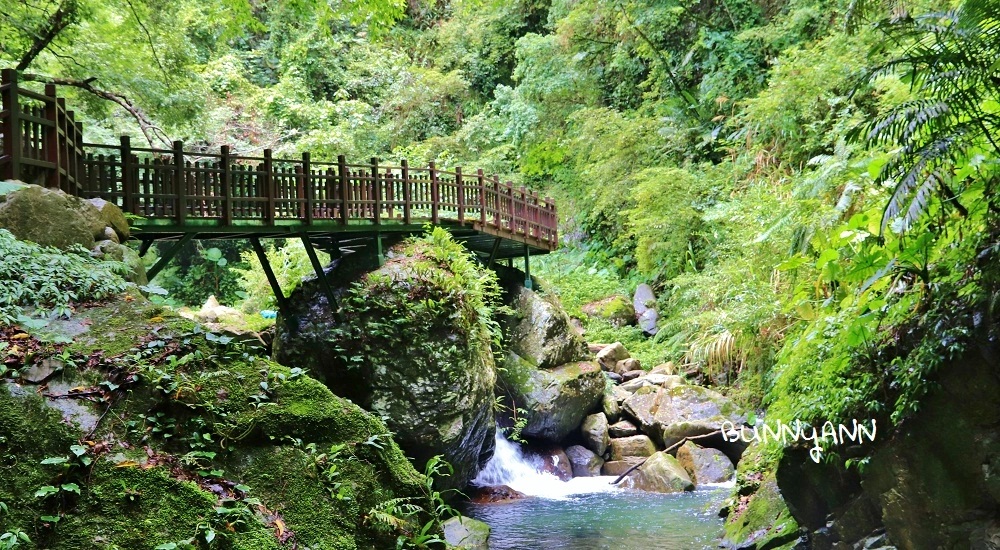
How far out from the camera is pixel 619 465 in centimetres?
1419

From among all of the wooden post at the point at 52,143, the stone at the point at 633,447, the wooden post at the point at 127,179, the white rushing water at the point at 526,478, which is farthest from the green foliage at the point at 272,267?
the wooden post at the point at 52,143

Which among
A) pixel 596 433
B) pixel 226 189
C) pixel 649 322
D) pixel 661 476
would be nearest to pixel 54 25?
pixel 226 189

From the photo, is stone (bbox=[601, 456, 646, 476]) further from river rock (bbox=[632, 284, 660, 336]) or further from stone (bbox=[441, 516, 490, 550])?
river rock (bbox=[632, 284, 660, 336])

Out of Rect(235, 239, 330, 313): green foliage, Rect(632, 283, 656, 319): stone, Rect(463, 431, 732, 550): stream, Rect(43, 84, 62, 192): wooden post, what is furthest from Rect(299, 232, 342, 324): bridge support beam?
Rect(632, 283, 656, 319): stone

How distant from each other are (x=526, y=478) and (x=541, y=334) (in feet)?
9.58

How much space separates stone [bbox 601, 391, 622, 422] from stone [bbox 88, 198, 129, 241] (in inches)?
403

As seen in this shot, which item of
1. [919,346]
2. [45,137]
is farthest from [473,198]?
[919,346]

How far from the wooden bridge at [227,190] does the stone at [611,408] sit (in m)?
4.06

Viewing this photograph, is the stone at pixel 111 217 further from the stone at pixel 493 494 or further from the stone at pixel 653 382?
the stone at pixel 653 382

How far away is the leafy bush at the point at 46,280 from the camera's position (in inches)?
200

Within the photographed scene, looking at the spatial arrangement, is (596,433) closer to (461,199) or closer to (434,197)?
(461,199)

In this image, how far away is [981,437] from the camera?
5.26 metres

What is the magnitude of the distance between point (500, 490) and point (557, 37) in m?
15.6

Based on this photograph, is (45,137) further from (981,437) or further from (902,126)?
(981,437)
